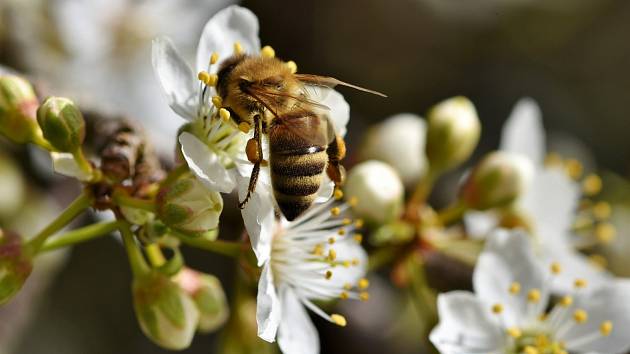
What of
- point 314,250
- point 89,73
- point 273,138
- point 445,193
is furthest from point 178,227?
point 445,193

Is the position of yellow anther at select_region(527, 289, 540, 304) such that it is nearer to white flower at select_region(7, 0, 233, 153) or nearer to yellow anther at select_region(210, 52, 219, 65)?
yellow anther at select_region(210, 52, 219, 65)

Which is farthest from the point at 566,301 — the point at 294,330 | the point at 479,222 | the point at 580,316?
the point at 294,330

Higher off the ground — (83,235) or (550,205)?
(83,235)

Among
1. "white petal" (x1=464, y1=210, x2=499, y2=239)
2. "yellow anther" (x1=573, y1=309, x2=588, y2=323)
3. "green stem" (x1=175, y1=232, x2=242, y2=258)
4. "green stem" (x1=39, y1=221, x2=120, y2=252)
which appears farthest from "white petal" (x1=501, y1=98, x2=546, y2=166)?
"green stem" (x1=39, y1=221, x2=120, y2=252)

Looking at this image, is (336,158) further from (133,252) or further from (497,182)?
(497,182)

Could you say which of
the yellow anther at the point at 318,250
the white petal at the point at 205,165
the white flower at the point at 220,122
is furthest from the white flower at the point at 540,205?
the white petal at the point at 205,165

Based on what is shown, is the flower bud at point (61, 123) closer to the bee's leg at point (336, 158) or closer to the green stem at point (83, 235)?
the green stem at point (83, 235)
